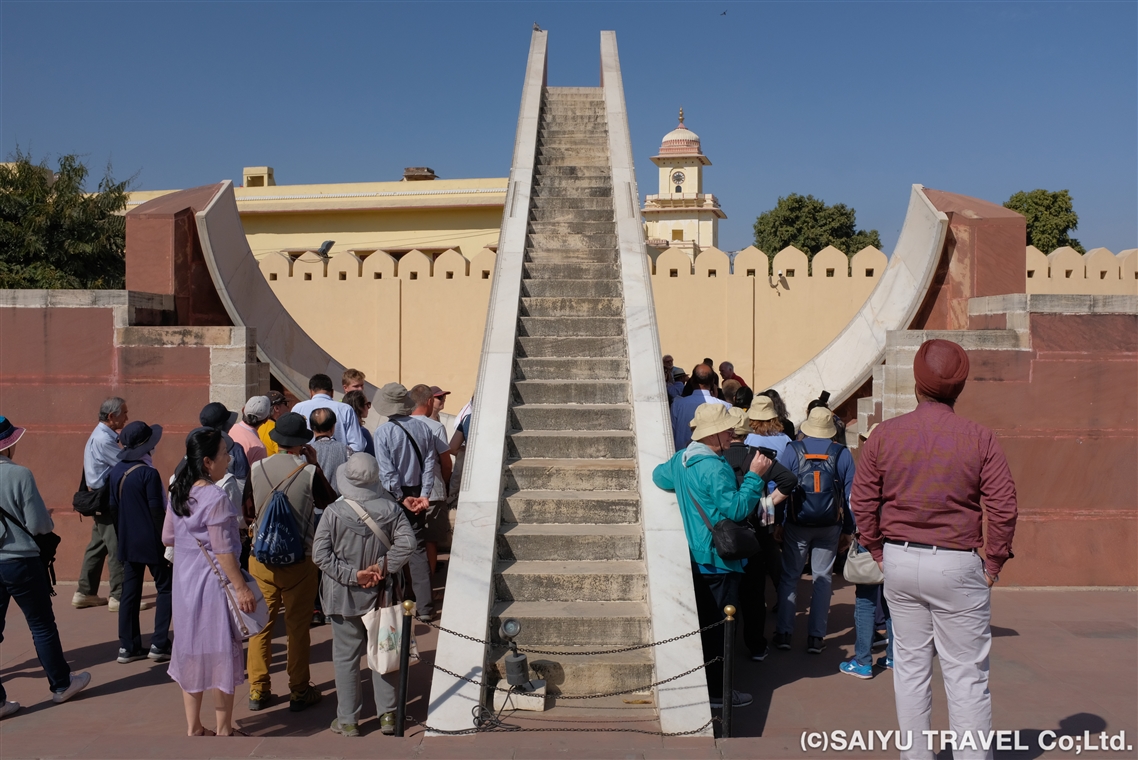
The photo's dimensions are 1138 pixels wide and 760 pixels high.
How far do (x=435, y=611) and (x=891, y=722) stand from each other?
3053mm

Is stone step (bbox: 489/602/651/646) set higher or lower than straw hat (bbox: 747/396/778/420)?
lower

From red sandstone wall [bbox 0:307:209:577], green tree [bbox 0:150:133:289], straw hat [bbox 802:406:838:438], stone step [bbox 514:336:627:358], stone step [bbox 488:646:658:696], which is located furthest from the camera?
green tree [bbox 0:150:133:289]

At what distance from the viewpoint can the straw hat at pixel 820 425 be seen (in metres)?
5.60

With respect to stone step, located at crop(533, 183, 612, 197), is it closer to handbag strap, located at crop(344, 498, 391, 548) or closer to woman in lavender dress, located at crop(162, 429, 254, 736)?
handbag strap, located at crop(344, 498, 391, 548)

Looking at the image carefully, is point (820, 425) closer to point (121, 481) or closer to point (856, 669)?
point (856, 669)

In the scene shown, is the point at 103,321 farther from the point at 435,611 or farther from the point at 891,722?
the point at 891,722

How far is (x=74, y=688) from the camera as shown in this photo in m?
4.89

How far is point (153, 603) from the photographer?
264 inches

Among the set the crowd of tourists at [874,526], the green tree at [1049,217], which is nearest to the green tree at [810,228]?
the green tree at [1049,217]

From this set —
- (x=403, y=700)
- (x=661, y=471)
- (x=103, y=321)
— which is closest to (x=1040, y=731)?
(x=661, y=471)

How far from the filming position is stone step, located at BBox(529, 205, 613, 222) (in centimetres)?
906

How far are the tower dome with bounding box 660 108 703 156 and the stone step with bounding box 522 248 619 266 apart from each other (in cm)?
4149

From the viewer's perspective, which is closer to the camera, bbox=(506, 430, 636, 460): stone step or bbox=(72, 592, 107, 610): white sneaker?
bbox=(506, 430, 636, 460): stone step

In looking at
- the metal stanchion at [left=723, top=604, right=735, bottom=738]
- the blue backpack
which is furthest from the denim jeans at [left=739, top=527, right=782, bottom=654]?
the blue backpack
